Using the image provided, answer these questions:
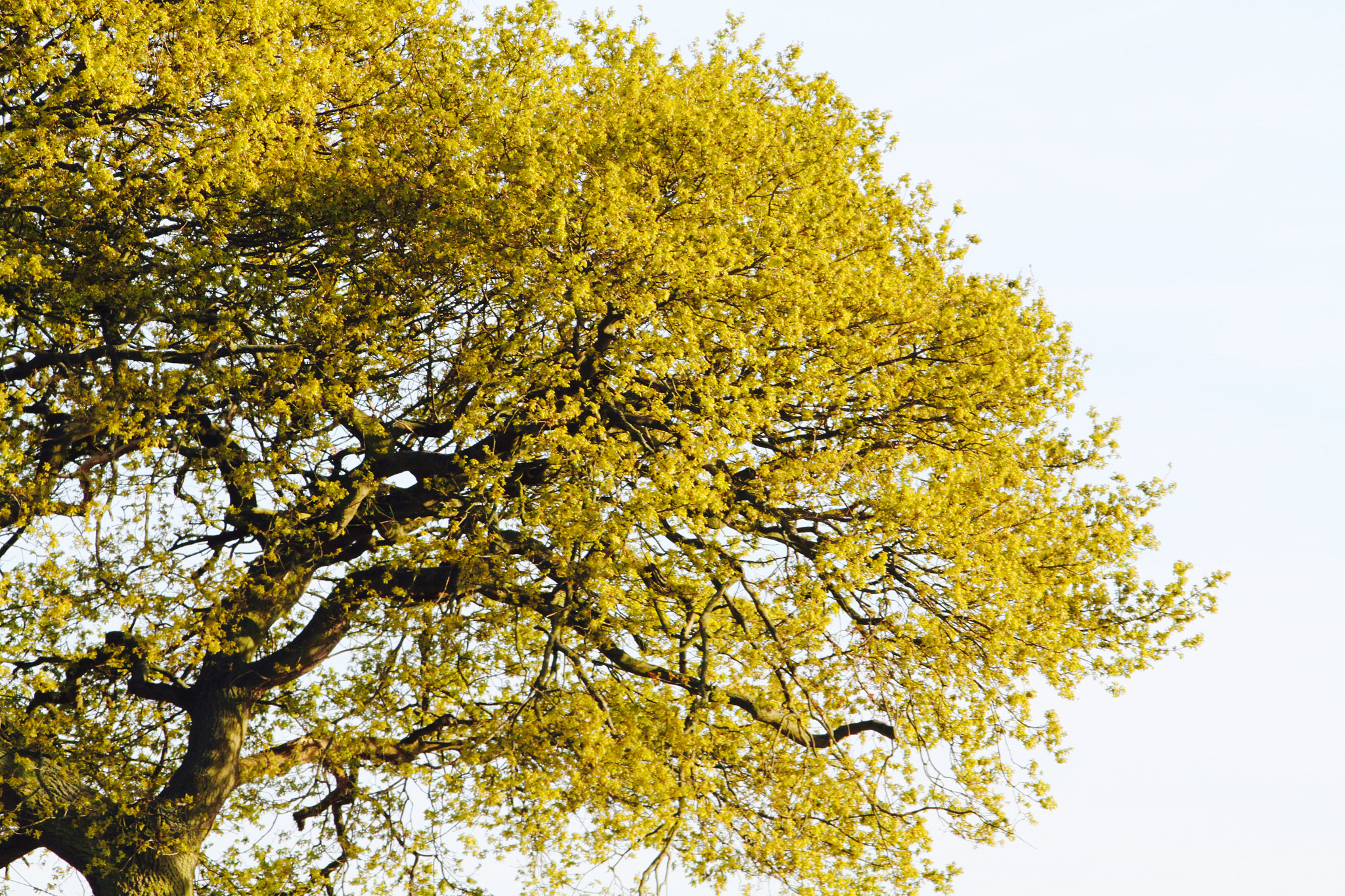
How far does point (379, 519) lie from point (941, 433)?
7696 millimetres

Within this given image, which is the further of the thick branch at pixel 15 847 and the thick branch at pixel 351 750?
the thick branch at pixel 15 847

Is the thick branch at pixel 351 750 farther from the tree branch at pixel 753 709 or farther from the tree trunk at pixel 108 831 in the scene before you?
the tree branch at pixel 753 709

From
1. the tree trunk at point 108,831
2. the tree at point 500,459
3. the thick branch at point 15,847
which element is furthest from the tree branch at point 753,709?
the thick branch at point 15,847

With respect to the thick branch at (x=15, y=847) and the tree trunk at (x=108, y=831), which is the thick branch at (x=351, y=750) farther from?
the thick branch at (x=15, y=847)

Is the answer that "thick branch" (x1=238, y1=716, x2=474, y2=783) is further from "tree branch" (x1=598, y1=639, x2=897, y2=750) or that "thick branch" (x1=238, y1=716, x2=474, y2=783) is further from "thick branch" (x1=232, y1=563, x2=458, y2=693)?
"tree branch" (x1=598, y1=639, x2=897, y2=750)

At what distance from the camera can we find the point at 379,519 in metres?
17.0

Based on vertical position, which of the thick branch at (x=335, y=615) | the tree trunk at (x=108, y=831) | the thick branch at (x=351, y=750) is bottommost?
the tree trunk at (x=108, y=831)

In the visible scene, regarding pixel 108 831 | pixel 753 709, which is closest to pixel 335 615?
pixel 108 831

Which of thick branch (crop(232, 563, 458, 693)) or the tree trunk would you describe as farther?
thick branch (crop(232, 563, 458, 693))

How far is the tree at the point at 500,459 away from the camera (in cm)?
1393

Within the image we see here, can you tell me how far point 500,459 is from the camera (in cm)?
1453

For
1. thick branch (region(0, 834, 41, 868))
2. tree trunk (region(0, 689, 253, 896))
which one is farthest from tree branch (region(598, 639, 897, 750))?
thick branch (region(0, 834, 41, 868))

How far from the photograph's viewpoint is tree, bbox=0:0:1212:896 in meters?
13.9

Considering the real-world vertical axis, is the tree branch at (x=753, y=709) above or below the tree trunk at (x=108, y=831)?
above
